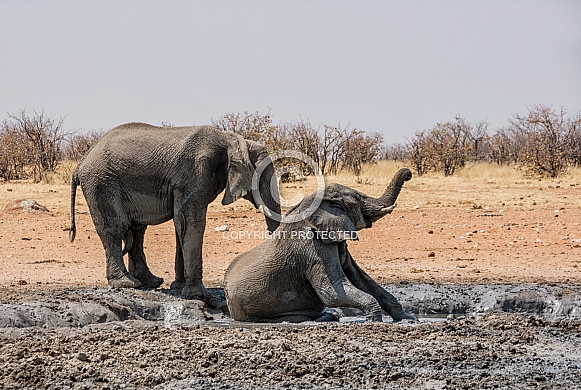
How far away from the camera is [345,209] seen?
8.82 meters

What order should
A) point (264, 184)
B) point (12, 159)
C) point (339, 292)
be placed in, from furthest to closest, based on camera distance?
1. point (12, 159)
2. point (264, 184)
3. point (339, 292)

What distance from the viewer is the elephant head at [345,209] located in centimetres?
865

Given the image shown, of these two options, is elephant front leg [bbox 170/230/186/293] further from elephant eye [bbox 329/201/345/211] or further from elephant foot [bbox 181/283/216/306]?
elephant eye [bbox 329/201/345/211]

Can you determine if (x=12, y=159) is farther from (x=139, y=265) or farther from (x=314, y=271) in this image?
(x=314, y=271)

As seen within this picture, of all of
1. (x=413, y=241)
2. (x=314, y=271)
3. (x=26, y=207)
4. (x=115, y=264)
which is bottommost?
(x=413, y=241)

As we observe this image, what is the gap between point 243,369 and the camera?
6.54 m

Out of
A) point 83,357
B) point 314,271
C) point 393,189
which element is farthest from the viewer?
point 393,189

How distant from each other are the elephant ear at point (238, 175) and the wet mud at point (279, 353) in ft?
5.63

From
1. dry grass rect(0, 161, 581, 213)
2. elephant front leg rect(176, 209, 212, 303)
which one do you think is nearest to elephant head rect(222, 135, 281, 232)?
elephant front leg rect(176, 209, 212, 303)

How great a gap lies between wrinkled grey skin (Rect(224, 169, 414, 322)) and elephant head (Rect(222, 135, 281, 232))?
107 centimetres

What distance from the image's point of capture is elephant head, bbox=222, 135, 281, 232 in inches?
400

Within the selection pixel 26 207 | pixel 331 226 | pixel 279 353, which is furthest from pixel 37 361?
pixel 26 207

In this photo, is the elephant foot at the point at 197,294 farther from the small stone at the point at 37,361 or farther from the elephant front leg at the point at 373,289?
the small stone at the point at 37,361

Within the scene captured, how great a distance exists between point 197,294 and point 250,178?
1.36 metres
